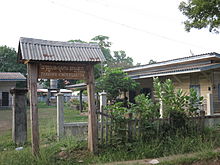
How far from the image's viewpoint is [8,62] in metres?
36.9

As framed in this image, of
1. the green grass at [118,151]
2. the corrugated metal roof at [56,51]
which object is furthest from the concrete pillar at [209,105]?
the corrugated metal roof at [56,51]

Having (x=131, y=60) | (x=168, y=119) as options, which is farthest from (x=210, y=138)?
(x=131, y=60)

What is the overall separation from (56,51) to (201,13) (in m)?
8.71

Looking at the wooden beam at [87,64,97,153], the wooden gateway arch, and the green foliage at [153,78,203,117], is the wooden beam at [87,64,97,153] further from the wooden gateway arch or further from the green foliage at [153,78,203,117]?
the green foliage at [153,78,203,117]

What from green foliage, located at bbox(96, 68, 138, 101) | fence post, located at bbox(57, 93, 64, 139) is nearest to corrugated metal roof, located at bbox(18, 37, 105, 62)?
fence post, located at bbox(57, 93, 64, 139)

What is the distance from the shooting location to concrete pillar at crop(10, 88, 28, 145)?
7.91 meters

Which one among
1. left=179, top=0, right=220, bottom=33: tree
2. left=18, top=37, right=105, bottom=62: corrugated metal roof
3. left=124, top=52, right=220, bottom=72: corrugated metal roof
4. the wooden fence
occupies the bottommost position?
the wooden fence

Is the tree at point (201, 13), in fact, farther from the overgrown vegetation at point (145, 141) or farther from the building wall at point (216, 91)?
the overgrown vegetation at point (145, 141)

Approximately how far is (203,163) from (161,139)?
1457 mm

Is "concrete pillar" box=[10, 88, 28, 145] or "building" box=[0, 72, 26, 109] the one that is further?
"building" box=[0, 72, 26, 109]

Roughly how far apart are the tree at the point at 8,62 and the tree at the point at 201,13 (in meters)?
30.4

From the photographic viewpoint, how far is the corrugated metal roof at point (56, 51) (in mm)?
5629

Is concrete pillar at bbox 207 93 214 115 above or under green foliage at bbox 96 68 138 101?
under

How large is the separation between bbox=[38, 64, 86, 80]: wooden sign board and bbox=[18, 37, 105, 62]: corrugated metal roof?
0.95 feet
